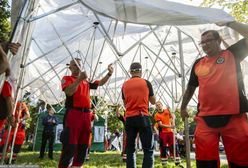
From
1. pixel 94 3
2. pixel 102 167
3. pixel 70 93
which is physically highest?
pixel 94 3

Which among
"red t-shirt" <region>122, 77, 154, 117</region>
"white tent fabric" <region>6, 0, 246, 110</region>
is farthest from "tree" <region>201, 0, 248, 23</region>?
"red t-shirt" <region>122, 77, 154, 117</region>

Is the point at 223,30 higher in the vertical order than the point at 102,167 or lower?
higher

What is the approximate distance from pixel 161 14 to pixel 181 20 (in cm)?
23

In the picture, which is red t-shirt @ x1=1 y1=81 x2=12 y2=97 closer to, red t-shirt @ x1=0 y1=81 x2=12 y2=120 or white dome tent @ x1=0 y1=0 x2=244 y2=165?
red t-shirt @ x1=0 y1=81 x2=12 y2=120

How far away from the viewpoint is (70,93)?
3434 millimetres

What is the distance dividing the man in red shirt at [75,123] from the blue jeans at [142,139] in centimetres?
65

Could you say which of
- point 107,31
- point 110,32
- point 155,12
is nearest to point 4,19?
point 110,32

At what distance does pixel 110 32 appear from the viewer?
5918 mm

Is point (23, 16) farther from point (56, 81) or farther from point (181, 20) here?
point (56, 81)

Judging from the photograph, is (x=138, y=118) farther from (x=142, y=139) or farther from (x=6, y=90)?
(x=6, y=90)

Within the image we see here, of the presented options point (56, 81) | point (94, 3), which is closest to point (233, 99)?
point (94, 3)

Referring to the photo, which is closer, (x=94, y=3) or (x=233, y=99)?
(x=233, y=99)

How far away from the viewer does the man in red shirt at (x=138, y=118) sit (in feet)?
12.2

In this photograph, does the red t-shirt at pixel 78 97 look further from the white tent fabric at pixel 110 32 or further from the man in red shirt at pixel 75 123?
the white tent fabric at pixel 110 32
